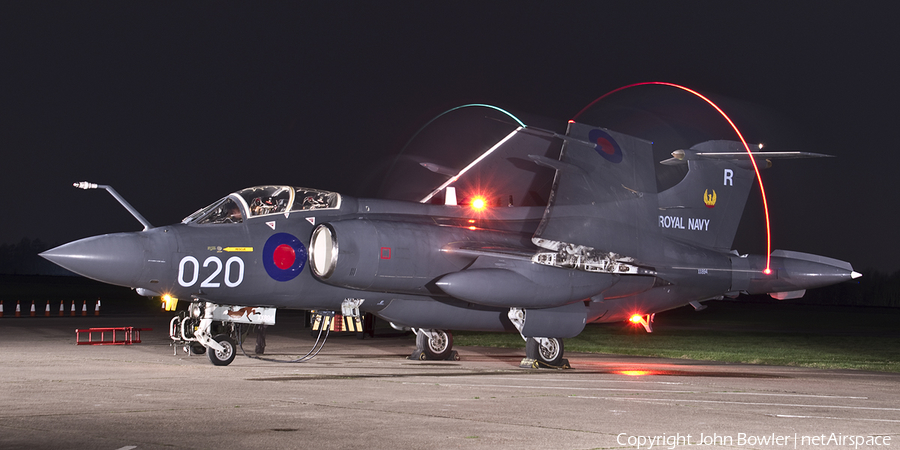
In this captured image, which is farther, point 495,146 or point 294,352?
point 294,352

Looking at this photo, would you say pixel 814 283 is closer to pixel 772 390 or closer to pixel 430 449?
pixel 772 390

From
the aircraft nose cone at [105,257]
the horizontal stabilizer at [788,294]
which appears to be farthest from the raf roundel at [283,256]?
the horizontal stabilizer at [788,294]

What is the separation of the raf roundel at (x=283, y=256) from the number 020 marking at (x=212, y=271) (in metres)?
0.44

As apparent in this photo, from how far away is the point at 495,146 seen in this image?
16.6 m

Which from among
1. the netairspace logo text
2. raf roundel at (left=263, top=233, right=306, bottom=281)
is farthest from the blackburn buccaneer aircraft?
the netairspace logo text

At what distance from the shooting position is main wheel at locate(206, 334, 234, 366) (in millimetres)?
13898

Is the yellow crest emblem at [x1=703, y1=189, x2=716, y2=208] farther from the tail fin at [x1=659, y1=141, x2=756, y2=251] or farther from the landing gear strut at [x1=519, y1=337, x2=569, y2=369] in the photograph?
the landing gear strut at [x1=519, y1=337, x2=569, y2=369]

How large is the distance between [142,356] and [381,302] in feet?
15.9

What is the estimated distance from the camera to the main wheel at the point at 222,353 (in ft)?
45.6

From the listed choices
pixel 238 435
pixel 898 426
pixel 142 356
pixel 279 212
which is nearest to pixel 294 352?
pixel 142 356

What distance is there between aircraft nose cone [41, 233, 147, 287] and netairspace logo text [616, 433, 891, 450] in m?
8.07

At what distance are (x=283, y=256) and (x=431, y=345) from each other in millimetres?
4453

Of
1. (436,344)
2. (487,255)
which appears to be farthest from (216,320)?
(436,344)

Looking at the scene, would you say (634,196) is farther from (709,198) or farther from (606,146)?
(709,198)
